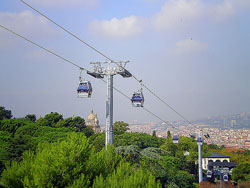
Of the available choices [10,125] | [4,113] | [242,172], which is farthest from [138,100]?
[4,113]

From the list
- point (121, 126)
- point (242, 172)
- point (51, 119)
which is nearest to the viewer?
point (242, 172)

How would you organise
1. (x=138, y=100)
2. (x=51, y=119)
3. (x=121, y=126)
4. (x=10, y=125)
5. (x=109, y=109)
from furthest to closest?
(x=121, y=126) → (x=51, y=119) → (x=10, y=125) → (x=138, y=100) → (x=109, y=109)

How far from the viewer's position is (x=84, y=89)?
1354 centimetres

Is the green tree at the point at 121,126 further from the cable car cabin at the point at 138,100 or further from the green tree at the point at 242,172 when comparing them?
the cable car cabin at the point at 138,100

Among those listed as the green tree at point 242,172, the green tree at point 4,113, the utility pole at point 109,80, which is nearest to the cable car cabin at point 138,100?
the utility pole at point 109,80

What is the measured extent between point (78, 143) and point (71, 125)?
205 feet

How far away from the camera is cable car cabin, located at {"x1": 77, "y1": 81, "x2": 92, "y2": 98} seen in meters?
13.5

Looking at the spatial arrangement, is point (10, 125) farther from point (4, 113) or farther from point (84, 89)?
point (84, 89)

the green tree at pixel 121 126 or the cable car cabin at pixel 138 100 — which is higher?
the cable car cabin at pixel 138 100

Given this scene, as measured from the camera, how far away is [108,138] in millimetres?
13117

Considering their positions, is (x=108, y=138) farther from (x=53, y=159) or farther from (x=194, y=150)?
(x=194, y=150)

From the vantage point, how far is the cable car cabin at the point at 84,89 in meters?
13.5

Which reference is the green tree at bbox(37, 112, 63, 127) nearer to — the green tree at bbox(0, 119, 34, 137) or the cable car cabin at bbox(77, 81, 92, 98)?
the green tree at bbox(0, 119, 34, 137)

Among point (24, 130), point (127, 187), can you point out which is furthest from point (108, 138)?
point (24, 130)
